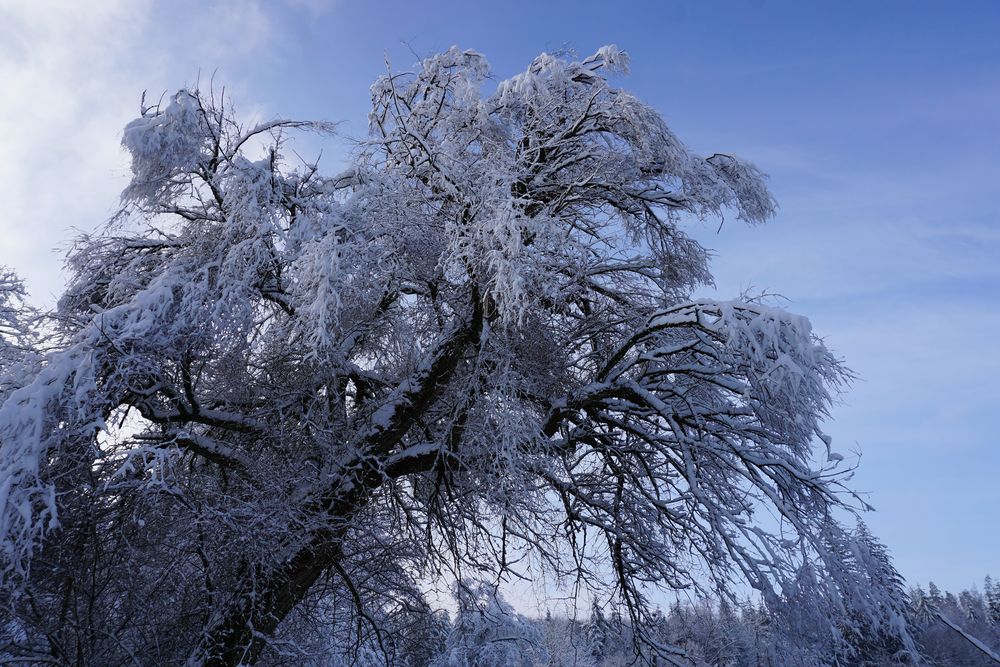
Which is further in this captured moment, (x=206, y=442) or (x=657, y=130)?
(x=657, y=130)

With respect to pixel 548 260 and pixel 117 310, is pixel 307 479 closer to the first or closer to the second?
pixel 117 310

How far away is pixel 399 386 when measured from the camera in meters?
8.08

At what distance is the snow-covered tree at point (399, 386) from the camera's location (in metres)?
5.98

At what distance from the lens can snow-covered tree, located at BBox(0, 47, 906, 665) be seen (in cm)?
598

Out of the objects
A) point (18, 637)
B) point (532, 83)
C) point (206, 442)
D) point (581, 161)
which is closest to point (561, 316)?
point (581, 161)

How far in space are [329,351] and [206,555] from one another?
2197 mm

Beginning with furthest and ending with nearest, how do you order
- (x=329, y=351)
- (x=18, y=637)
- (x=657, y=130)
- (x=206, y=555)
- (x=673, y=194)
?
(x=673, y=194)
(x=657, y=130)
(x=329, y=351)
(x=206, y=555)
(x=18, y=637)

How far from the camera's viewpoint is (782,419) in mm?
6605

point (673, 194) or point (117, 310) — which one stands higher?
point (673, 194)

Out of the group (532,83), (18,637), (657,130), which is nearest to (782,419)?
(657,130)

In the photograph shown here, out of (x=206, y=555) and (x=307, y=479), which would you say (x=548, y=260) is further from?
(x=206, y=555)

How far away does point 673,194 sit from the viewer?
371 inches

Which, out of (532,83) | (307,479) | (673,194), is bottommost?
(307,479)

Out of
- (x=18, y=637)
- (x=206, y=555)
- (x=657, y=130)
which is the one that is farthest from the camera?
(x=657, y=130)
